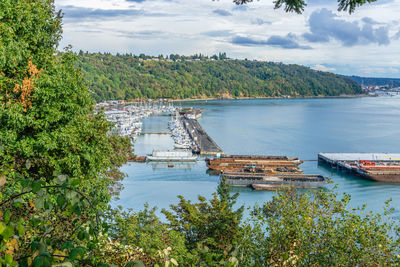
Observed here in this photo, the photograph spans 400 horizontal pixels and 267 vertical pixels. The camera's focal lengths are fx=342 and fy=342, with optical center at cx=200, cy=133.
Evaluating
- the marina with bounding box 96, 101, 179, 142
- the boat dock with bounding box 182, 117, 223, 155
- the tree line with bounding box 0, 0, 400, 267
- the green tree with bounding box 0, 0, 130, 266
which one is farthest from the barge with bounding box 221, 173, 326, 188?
the green tree with bounding box 0, 0, 130, 266

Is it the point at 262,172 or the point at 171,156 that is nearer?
the point at 262,172

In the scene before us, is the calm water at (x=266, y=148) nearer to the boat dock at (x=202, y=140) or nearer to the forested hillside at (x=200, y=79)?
the boat dock at (x=202, y=140)

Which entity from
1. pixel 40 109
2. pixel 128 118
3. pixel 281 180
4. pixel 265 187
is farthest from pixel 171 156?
pixel 128 118

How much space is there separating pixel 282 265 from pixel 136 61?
95007 millimetres

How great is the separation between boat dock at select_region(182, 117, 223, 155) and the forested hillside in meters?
34.7

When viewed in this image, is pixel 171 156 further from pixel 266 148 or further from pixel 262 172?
pixel 266 148

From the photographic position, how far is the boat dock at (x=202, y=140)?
2558 cm

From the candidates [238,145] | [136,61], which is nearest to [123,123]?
[238,145]

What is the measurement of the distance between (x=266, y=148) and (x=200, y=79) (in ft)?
223

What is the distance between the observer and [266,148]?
87.7 ft

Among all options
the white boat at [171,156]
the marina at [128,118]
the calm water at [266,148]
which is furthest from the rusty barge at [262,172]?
the marina at [128,118]

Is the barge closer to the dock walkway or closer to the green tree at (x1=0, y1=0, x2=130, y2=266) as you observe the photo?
the dock walkway

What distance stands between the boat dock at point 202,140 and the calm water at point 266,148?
818 mm

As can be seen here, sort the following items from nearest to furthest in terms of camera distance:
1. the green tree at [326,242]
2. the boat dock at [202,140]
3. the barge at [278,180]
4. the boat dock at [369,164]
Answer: the green tree at [326,242]
the barge at [278,180]
the boat dock at [369,164]
the boat dock at [202,140]
